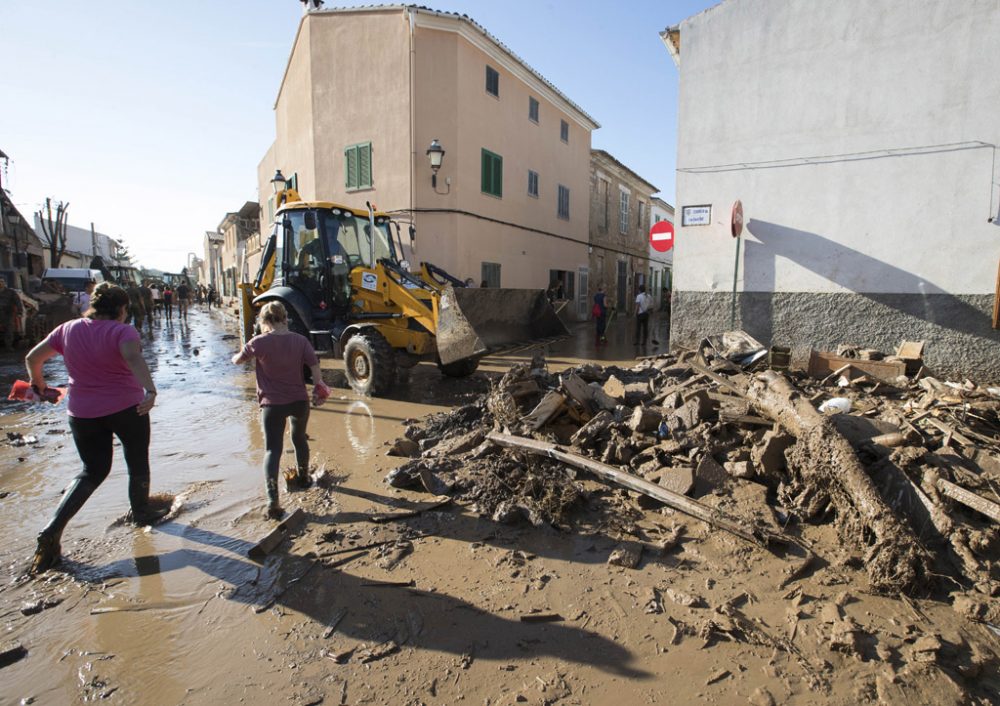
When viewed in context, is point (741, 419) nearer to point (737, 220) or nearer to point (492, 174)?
point (737, 220)

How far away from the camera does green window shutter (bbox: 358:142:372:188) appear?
1450 centimetres

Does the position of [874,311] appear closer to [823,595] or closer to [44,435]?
[823,595]

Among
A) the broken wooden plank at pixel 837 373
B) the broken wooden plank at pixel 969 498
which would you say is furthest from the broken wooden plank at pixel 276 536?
the broken wooden plank at pixel 837 373

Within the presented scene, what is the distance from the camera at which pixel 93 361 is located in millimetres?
3414

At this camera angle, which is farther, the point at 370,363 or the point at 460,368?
the point at 460,368

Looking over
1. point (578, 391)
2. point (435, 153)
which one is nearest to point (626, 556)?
point (578, 391)

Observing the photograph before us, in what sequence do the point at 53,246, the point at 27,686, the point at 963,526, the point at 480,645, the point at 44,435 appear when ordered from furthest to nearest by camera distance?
the point at 53,246, the point at 44,435, the point at 963,526, the point at 480,645, the point at 27,686

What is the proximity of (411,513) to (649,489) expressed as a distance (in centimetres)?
179

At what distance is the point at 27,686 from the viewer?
244 centimetres

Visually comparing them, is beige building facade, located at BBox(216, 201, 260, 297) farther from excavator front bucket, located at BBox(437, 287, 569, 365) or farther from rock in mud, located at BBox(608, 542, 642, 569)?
rock in mud, located at BBox(608, 542, 642, 569)

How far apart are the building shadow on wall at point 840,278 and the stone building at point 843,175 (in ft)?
0.06

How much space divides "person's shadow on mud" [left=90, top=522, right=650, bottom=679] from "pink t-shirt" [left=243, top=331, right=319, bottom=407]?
1118 mm

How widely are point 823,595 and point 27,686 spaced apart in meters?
4.03

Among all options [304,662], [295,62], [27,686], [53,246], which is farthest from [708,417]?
[53,246]
